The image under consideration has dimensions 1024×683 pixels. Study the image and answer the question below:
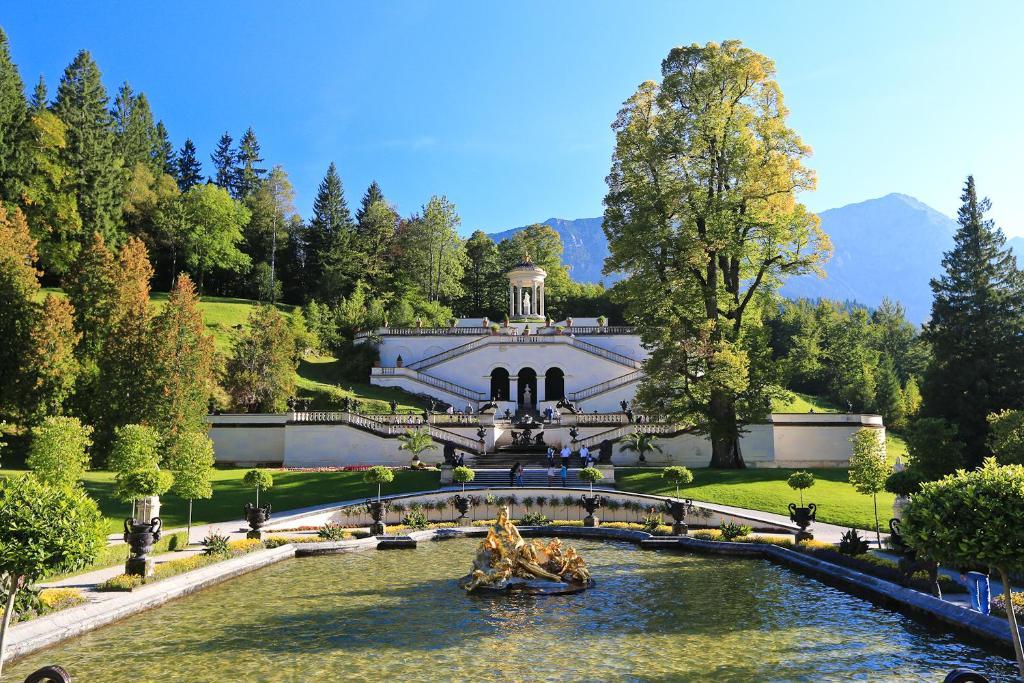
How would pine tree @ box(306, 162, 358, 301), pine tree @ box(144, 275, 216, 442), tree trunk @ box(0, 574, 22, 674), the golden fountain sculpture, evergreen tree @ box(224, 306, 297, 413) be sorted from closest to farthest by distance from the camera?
1. tree trunk @ box(0, 574, 22, 674)
2. the golden fountain sculpture
3. pine tree @ box(144, 275, 216, 442)
4. evergreen tree @ box(224, 306, 297, 413)
5. pine tree @ box(306, 162, 358, 301)

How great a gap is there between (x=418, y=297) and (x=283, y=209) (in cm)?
2462

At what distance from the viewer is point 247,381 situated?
4309 cm

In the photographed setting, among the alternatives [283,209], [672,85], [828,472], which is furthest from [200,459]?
[283,209]

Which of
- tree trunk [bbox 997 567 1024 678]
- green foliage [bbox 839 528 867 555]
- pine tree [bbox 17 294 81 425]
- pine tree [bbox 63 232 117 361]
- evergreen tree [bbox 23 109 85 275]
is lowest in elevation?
green foliage [bbox 839 528 867 555]

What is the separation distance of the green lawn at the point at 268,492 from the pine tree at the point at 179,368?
3.24 m

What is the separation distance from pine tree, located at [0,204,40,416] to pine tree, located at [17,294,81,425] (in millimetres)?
571

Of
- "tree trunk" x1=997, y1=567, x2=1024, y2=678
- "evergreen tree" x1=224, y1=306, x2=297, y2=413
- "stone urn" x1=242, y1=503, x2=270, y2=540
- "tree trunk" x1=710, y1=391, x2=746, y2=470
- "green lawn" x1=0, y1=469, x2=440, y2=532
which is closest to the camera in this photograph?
"tree trunk" x1=997, y1=567, x2=1024, y2=678

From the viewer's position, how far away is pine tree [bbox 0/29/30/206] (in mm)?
53219

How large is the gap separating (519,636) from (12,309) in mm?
33451

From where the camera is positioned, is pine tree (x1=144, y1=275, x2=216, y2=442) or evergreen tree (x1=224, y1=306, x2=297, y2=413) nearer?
pine tree (x1=144, y1=275, x2=216, y2=442)

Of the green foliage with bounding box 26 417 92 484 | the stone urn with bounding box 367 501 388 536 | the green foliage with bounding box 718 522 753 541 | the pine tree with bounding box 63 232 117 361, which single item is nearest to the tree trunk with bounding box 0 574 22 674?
the green foliage with bounding box 26 417 92 484

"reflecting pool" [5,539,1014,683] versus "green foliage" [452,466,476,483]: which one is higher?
"green foliage" [452,466,476,483]

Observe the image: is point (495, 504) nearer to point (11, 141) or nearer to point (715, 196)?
point (715, 196)

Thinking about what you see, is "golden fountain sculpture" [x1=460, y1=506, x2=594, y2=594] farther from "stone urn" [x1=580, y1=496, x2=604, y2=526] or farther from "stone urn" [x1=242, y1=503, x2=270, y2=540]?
"stone urn" [x1=580, y1=496, x2=604, y2=526]
